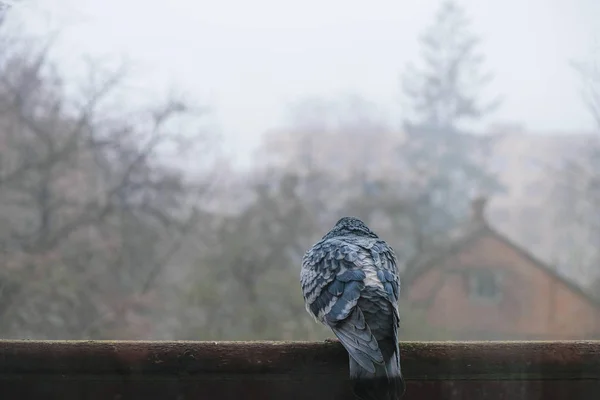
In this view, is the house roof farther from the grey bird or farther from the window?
the grey bird

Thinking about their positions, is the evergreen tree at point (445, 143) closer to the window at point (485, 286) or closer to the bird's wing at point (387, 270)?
the window at point (485, 286)

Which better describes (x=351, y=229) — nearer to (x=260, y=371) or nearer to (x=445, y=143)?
(x=260, y=371)

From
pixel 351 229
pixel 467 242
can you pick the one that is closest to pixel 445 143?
pixel 467 242

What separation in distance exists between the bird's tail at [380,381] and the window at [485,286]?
406 centimetres

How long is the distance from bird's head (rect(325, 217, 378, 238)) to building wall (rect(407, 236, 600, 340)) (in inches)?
120

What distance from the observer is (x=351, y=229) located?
A: 1.69 metres

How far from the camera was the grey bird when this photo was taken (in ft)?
3.64

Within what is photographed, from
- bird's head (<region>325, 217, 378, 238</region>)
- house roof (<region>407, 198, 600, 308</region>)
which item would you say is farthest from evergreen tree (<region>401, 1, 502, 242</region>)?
bird's head (<region>325, 217, 378, 238</region>)

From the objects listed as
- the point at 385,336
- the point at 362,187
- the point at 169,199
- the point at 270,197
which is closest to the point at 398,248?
the point at 362,187

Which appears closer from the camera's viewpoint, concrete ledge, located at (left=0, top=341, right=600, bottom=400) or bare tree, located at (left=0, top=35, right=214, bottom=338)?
concrete ledge, located at (left=0, top=341, right=600, bottom=400)

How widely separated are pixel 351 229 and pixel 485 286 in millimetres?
3625

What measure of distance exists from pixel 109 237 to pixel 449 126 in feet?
9.87

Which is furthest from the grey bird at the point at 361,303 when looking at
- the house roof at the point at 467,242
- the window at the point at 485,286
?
the window at the point at 485,286

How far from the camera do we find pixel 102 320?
4543mm
